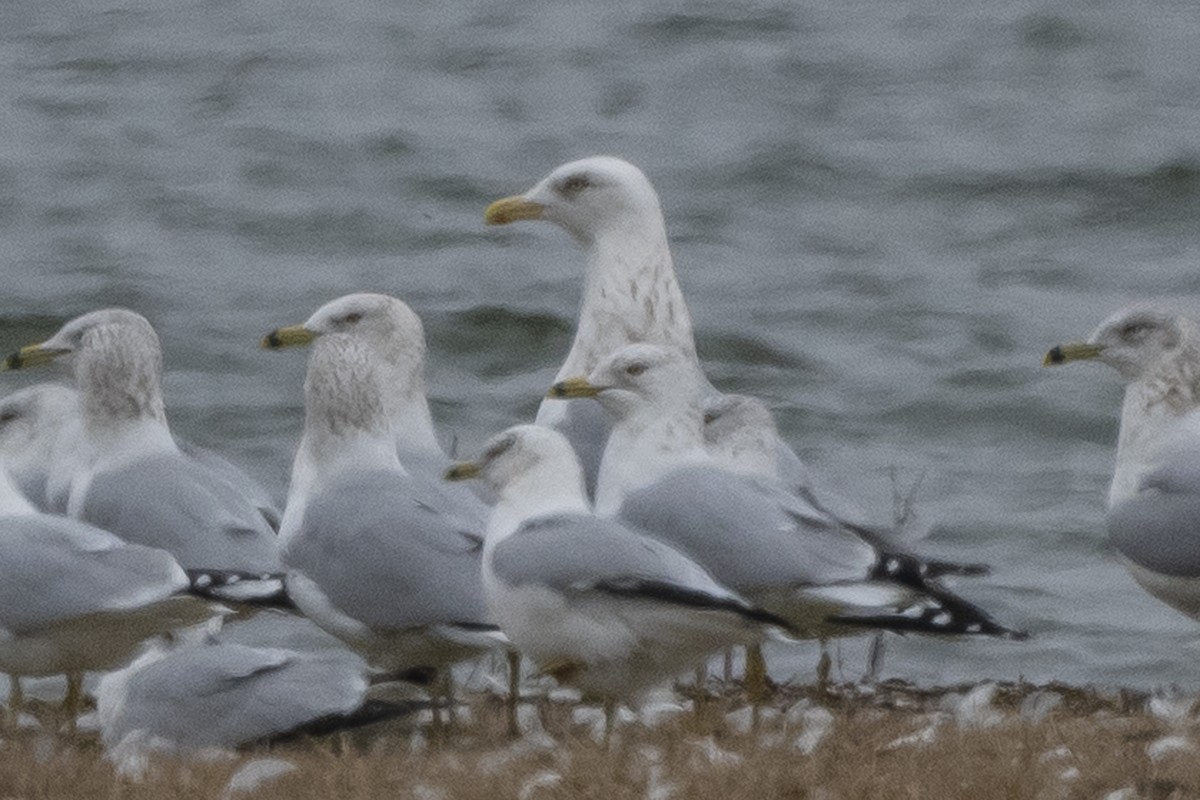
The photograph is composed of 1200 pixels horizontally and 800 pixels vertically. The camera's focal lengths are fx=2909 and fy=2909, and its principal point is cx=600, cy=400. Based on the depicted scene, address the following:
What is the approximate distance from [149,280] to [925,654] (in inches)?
286

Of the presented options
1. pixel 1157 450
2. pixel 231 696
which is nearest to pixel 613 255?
pixel 1157 450

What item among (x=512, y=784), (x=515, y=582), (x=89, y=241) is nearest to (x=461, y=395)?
(x=89, y=241)

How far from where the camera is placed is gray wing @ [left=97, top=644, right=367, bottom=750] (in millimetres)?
6859

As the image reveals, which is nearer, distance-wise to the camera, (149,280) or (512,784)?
(512,784)

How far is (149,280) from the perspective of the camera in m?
17.8

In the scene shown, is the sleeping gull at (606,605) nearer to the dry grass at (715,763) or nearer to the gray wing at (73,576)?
the dry grass at (715,763)

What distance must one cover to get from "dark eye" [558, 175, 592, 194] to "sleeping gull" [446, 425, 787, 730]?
2579mm

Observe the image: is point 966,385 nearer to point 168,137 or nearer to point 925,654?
point 925,654

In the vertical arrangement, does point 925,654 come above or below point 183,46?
below

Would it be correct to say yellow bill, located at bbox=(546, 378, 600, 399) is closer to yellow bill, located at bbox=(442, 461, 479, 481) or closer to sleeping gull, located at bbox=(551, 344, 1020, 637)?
sleeping gull, located at bbox=(551, 344, 1020, 637)

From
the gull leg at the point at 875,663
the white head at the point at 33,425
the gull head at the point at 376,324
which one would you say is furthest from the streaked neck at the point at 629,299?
the white head at the point at 33,425

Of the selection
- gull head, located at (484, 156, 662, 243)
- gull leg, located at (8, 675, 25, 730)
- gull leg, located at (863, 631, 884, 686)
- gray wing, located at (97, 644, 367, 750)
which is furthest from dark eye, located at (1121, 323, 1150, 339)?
gull leg, located at (8, 675, 25, 730)

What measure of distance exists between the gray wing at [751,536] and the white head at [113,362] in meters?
1.71

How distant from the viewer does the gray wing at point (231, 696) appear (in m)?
6.86
